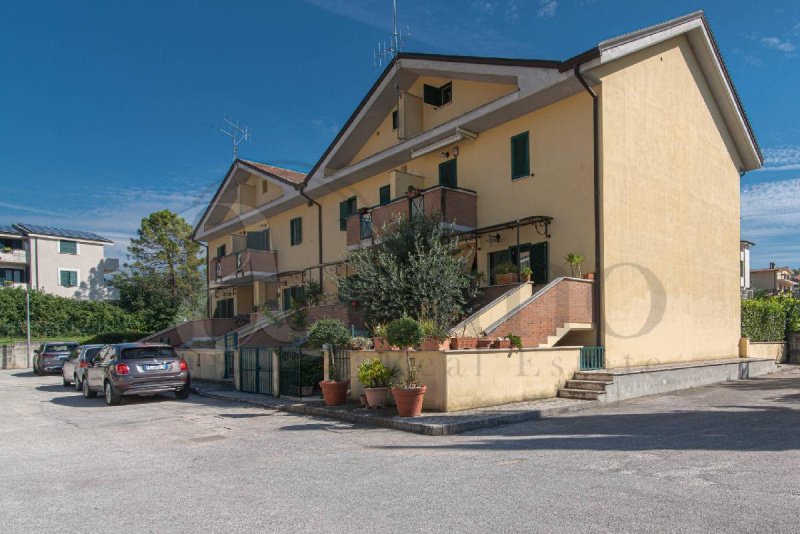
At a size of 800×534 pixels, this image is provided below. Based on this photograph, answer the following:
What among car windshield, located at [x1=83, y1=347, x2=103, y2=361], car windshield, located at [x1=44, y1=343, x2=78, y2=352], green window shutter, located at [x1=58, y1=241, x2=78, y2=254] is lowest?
car windshield, located at [x1=44, y1=343, x2=78, y2=352]

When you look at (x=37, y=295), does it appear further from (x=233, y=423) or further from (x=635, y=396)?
(x=635, y=396)

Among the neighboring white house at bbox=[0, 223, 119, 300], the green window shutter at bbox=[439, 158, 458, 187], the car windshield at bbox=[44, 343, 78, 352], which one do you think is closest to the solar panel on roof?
the neighboring white house at bbox=[0, 223, 119, 300]

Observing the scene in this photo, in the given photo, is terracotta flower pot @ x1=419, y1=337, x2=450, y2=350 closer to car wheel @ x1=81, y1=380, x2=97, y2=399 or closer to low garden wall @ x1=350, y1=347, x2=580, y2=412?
low garden wall @ x1=350, y1=347, x2=580, y2=412

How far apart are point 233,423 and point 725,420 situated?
936 cm

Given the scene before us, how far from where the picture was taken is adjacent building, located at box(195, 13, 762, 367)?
1502 centimetres

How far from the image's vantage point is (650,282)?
16688 millimetres

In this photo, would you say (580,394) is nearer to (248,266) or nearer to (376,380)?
(376,380)

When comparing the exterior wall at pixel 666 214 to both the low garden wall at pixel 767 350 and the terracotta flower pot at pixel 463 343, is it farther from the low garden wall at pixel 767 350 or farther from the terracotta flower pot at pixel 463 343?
the terracotta flower pot at pixel 463 343

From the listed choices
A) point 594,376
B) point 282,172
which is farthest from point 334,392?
point 282,172

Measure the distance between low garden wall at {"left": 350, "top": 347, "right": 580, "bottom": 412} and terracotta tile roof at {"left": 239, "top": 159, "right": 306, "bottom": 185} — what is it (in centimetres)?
1590

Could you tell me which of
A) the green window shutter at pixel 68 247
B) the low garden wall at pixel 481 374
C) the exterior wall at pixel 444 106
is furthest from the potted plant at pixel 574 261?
the green window shutter at pixel 68 247

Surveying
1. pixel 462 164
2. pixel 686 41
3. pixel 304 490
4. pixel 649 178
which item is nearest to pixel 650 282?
pixel 649 178

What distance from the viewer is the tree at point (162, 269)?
155 ft

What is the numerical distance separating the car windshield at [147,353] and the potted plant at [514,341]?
9.06m
